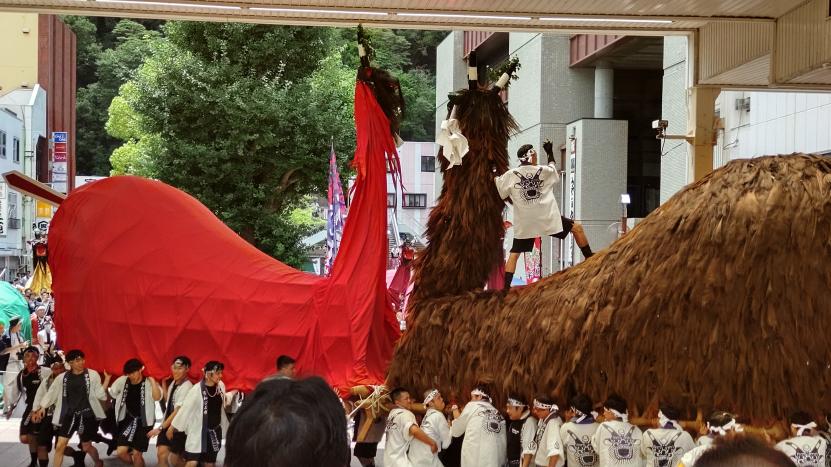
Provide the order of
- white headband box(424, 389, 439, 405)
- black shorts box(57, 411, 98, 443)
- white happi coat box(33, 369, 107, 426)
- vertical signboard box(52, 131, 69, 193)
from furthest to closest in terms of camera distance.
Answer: vertical signboard box(52, 131, 69, 193)
black shorts box(57, 411, 98, 443)
white happi coat box(33, 369, 107, 426)
white headband box(424, 389, 439, 405)

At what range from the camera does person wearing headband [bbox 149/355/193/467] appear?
9273 mm

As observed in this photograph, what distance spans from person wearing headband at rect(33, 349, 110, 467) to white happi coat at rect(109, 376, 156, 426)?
0.35ft

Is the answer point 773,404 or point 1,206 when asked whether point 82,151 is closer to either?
point 1,206

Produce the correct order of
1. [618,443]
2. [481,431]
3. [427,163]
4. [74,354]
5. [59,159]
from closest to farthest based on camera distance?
[618,443], [481,431], [74,354], [59,159], [427,163]

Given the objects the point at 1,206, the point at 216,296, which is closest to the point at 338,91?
the point at 1,206

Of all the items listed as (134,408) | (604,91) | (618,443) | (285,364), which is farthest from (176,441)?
(604,91)

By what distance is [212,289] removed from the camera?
9.12m

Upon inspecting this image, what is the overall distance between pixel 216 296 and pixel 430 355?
1.99m

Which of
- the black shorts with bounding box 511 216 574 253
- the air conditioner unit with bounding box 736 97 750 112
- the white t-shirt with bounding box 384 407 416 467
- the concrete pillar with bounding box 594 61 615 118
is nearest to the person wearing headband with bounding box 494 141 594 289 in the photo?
the black shorts with bounding box 511 216 574 253

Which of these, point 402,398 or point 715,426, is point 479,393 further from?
point 715,426

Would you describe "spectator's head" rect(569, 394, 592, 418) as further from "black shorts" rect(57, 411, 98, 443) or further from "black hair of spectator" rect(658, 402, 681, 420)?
"black shorts" rect(57, 411, 98, 443)

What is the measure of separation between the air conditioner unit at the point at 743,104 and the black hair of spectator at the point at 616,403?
11.4 meters

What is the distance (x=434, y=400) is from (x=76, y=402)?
3779mm

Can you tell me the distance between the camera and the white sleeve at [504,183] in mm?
8484
